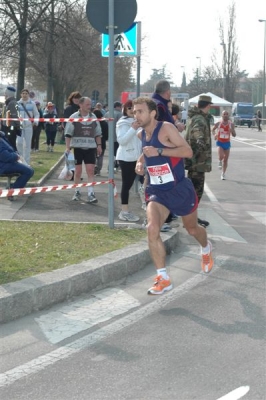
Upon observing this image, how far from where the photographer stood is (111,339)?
5.66m

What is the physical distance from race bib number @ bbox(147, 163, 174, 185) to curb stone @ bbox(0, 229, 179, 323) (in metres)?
1.06

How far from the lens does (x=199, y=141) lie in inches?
418

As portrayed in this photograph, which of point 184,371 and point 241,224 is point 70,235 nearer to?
point 241,224

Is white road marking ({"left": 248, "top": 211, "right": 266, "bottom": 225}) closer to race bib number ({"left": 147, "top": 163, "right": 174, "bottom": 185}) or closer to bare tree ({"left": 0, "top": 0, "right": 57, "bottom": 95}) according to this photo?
race bib number ({"left": 147, "top": 163, "right": 174, "bottom": 185})

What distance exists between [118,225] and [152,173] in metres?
3.05

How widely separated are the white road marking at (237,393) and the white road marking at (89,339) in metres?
1.28

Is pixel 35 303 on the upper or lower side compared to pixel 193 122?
lower

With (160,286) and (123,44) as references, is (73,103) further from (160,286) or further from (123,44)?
(160,286)

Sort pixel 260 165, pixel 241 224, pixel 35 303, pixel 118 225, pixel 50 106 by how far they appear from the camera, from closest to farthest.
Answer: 1. pixel 35 303
2. pixel 118 225
3. pixel 241 224
4. pixel 260 165
5. pixel 50 106

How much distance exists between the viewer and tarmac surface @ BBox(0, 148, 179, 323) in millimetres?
6312

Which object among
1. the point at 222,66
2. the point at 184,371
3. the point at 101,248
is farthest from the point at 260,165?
the point at 222,66

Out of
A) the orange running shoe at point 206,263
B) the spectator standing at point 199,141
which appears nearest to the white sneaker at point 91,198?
the spectator standing at point 199,141

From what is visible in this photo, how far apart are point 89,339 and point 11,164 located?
20.2ft

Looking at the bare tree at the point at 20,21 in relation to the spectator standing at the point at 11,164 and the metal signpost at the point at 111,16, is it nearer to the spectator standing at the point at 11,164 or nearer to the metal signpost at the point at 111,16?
the spectator standing at the point at 11,164
